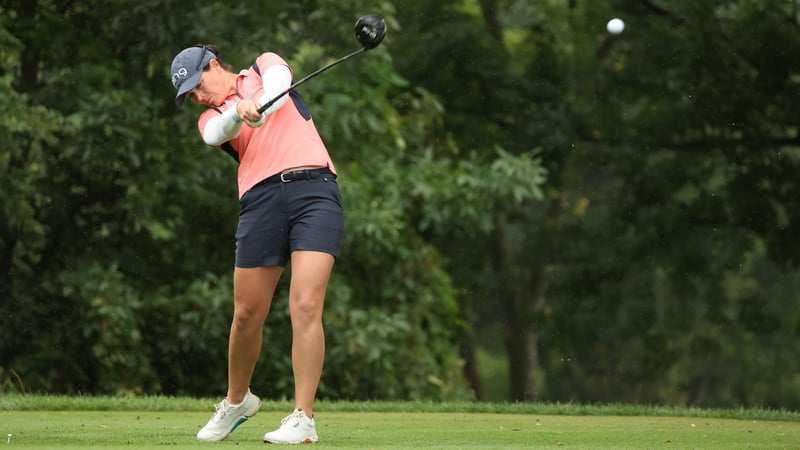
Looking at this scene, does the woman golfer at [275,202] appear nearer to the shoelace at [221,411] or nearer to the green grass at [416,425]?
the shoelace at [221,411]

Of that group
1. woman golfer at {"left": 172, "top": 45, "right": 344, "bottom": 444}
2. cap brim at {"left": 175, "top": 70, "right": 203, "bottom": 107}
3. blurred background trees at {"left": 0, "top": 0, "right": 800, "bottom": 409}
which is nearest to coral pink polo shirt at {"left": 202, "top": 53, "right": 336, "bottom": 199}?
woman golfer at {"left": 172, "top": 45, "right": 344, "bottom": 444}

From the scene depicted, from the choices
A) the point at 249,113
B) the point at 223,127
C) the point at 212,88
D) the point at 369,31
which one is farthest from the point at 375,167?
the point at 249,113

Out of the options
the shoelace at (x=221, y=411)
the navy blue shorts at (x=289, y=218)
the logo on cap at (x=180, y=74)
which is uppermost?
the logo on cap at (x=180, y=74)

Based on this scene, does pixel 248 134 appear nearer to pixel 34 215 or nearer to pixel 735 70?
pixel 34 215

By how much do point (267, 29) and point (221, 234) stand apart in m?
2.15

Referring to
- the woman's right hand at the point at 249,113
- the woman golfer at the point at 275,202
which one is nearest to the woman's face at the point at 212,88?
the woman golfer at the point at 275,202

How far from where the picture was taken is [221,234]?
47.1ft

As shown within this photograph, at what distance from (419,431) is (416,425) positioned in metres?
0.46

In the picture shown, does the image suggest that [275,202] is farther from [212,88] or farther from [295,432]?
[295,432]

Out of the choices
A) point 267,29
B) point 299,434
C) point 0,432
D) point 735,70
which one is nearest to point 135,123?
point 267,29

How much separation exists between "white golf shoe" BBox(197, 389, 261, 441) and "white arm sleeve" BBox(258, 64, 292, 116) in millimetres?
1224

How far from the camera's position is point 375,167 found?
13875mm

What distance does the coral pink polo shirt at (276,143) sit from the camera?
5676 mm

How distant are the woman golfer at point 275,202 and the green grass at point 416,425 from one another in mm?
338
